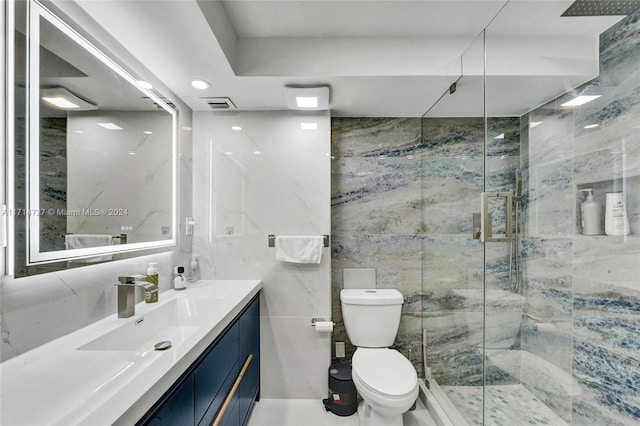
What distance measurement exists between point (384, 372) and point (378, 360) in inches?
5.0

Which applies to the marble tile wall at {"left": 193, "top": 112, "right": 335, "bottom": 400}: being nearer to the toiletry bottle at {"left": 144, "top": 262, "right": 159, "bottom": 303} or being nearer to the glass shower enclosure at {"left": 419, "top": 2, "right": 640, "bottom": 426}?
the toiletry bottle at {"left": 144, "top": 262, "right": 159, "bottom": 303}

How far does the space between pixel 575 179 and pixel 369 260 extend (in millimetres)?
1286

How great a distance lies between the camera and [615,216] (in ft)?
4.01

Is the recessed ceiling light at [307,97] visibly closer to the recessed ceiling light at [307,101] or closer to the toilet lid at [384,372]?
the recessed ceiling light at [307,101]

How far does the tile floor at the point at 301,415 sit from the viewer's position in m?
1.81

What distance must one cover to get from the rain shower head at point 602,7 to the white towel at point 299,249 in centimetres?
163

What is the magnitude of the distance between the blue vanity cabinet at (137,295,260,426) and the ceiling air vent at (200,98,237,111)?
1.28 metres

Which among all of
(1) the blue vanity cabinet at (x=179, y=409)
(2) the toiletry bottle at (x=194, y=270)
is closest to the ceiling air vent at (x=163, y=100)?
(2) the toiletry bottle at (x=194, y=270)

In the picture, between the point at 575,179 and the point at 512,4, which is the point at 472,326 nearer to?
the point at 575,179

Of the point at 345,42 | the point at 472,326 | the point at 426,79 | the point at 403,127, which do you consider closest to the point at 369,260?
the point at 472,326

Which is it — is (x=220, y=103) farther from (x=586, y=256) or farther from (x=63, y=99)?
(x=586, y=256)

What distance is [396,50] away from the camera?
1.55 m

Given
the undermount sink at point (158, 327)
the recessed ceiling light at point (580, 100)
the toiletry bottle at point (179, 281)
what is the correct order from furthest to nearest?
the toiletry bottle at point (179, 281) → the recessed ceiling light at point (580, 100) → the undermount sink at point (158, 327)

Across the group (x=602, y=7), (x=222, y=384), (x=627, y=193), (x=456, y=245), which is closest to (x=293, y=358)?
(x=222, y=384)
